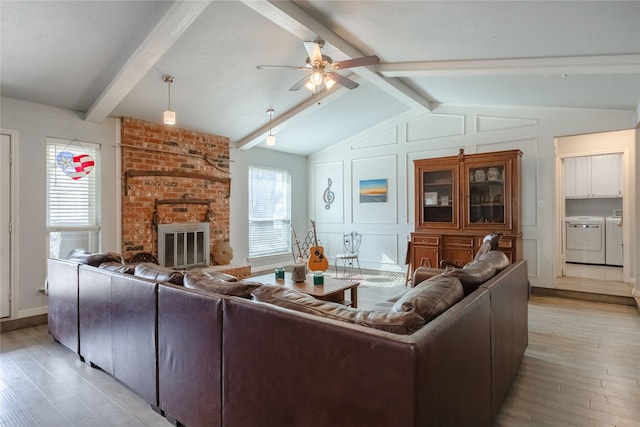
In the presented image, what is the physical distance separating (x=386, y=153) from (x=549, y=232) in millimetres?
2939

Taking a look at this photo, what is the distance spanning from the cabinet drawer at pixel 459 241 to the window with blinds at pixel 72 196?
4.78m

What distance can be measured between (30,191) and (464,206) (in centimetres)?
546

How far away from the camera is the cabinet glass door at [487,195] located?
492cm

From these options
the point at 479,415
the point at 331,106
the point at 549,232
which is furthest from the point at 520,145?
the point at 479,415

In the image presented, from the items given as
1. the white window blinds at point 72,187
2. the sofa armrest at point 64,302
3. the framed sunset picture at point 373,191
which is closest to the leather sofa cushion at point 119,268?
the sofa armrest at point 64,302

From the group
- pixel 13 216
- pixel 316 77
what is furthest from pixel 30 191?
pixel 316 77

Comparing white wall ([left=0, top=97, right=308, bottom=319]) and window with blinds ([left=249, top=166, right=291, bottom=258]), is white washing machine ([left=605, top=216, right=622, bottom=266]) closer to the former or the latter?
window with blinds ([left=249, top=166, right=291, bottom=258])

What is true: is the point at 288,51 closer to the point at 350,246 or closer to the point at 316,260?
the point at 316,260

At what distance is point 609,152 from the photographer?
17.7ft

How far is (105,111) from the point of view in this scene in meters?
4.14

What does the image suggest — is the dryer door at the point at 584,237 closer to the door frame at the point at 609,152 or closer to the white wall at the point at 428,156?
the door frame at the point at 609,152

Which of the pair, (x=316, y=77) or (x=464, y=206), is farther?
(x=464, y=206)

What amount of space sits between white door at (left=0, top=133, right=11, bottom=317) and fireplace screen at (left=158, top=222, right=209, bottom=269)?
1.60m

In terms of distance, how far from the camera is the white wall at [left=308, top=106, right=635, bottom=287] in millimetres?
4938
